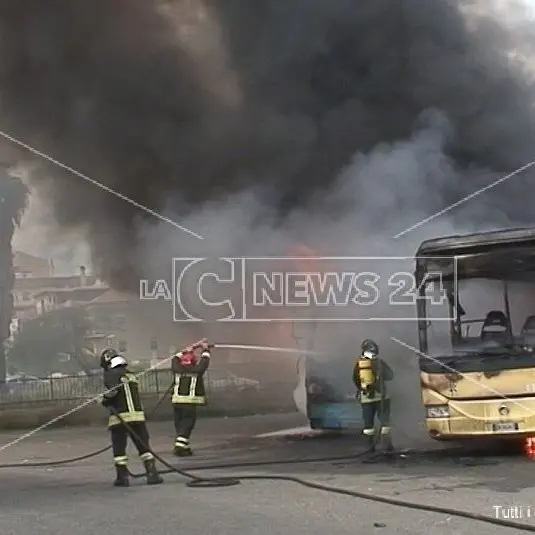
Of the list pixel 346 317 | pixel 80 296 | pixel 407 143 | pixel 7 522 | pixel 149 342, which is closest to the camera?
pixel 7 522

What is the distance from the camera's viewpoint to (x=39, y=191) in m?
13.5

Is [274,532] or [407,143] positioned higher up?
[407,143]

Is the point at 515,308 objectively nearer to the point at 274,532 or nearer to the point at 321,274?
the point at 321,274

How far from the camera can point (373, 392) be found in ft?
31.4

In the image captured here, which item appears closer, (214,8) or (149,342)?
(214,8)

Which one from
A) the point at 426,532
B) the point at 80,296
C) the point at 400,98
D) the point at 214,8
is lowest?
the point at 426,532

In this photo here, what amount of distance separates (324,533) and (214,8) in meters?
8.36

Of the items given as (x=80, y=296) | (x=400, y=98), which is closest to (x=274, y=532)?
(x=400, y=98)

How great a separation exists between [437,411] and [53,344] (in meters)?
21.1

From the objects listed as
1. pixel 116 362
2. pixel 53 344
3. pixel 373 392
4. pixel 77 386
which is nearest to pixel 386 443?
pixel 373 392

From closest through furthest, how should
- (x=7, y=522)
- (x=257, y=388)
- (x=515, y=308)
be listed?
(x=7, y=522) < (x=515, y=308) < (x=257, y=388)

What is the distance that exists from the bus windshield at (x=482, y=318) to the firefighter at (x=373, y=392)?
2.67ft

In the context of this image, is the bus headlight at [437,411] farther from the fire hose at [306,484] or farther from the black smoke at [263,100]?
the black smoke at [263,100]

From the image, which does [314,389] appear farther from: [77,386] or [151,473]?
[77,386]
